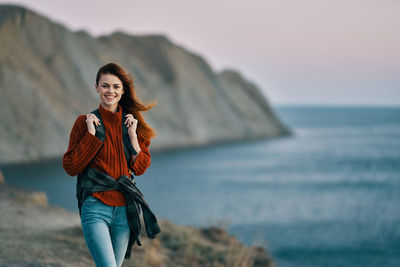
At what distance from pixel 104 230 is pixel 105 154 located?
19.0 inches

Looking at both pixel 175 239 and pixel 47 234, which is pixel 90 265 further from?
pixel 175 239

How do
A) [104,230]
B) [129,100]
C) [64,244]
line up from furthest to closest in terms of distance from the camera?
[64,244], [129,100], [104,230]

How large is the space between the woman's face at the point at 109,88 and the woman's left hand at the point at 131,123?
5.6 inches

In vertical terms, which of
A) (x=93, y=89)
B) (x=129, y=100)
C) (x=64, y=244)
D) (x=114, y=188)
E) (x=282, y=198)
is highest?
(x=93, y=89)

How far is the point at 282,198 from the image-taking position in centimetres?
2172

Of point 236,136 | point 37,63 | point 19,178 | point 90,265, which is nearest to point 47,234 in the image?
point 90,265

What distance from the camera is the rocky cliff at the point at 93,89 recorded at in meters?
29.0

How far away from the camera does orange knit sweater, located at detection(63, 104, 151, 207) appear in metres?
2.85

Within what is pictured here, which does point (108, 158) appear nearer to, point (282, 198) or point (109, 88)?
point (109, 88)

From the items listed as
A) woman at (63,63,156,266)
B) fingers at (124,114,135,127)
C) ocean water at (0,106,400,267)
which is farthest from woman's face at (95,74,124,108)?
ocean water at (0,106,400,267)

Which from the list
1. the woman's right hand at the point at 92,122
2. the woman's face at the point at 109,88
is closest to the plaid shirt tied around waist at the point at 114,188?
the woman's right hand at the point at 92,122

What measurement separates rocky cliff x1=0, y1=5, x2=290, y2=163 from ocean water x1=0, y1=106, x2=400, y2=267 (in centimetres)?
385

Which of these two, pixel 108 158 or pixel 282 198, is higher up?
pixel 282 198

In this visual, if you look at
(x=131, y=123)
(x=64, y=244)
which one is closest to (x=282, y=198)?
(x=64, y=244)
